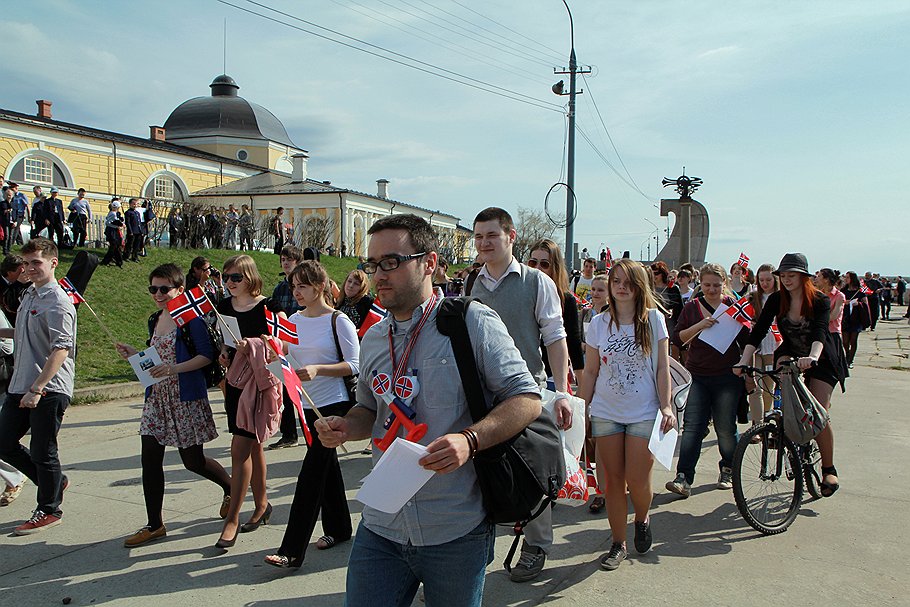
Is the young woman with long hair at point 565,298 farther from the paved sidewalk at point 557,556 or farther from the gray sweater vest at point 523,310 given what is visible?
the paved sidewalk at point 557,556

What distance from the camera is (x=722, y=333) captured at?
6.25 meters

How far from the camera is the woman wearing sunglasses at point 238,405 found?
5.03 metres

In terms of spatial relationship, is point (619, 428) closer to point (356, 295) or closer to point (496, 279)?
point (496, 279)

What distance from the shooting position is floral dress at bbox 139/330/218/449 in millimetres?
5004

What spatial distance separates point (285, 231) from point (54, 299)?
2766 centimetres

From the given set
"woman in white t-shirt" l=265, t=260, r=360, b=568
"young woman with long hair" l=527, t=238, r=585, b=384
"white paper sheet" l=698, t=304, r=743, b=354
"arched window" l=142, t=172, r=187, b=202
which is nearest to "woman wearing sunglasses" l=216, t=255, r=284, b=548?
"woman in white t-shirt" l=265, t=260, r=360, b=568

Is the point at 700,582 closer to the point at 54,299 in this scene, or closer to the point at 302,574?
the point at 302,574

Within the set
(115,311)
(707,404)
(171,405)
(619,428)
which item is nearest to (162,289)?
(171,405)

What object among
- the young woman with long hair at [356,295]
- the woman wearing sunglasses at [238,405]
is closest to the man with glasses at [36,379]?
the woman wearing sunglasses at [238,405]

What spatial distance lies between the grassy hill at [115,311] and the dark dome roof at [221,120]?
159ft

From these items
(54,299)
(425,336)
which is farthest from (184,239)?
(425,336)

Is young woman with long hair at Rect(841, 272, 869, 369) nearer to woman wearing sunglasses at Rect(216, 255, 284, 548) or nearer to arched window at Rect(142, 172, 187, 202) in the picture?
woman wearing sunglasses at Rect(216, 255, 284, 548)

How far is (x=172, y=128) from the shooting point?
72.4 m

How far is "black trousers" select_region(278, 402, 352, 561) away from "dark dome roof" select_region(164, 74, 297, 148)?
69.0 meters
